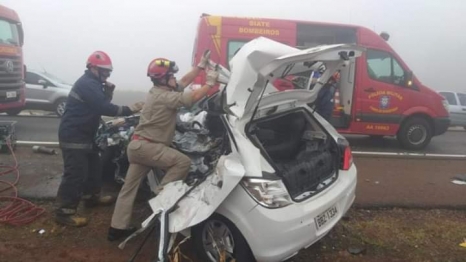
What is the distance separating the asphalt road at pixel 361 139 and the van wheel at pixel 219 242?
22.1 feet

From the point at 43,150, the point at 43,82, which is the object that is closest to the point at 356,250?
the point at 43,150

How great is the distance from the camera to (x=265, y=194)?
336 cm

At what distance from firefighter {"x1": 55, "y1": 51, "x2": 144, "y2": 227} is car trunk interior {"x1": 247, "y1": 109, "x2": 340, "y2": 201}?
1.40 m

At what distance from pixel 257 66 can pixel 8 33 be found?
9.90 m

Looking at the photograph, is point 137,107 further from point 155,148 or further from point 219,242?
point 219,242

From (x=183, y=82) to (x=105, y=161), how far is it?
59.9 inches

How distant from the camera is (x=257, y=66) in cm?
351

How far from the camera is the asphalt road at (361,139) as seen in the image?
390 inches

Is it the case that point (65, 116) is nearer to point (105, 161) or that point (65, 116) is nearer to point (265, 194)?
point (105, 161)

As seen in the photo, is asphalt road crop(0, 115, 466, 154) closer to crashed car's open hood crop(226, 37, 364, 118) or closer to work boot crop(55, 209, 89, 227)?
work boot crop(55, 209, 89, 227)

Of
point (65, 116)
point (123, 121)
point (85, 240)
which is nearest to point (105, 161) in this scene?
point (123, 121)

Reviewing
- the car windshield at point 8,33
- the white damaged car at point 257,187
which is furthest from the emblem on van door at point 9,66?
the white damaged car at point 257,187

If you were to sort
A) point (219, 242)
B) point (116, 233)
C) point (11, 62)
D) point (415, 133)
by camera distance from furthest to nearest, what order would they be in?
1. point (11, 62)
2. point (415, 133)
3. point (116, 233)
4. point (219, 242)

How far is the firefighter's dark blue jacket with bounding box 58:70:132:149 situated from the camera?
4.53 metres
